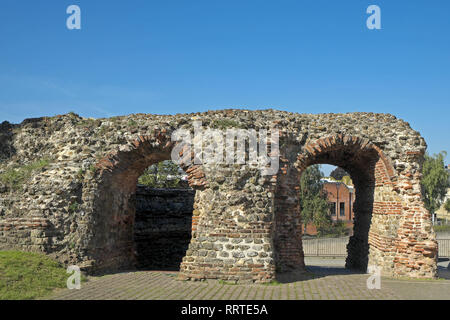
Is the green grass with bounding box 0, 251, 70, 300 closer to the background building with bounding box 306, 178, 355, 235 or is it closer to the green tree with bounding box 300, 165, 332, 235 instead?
the green tree with bounding box 300, 165, 332, 235

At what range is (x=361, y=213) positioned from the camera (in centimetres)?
1166

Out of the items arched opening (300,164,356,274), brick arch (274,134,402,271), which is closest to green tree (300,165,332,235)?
arched opening (300,164,356,274)

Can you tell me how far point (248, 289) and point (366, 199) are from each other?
18.0ft

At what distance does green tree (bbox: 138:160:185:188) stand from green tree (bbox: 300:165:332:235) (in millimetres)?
11338

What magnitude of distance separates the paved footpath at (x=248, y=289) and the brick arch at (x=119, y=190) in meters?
0.95

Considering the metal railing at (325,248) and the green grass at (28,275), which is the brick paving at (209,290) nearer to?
the green grass at (28,275)

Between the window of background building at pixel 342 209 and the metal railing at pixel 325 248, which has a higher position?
the window of background building at pixel 342 209

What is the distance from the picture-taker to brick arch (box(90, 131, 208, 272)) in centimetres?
940

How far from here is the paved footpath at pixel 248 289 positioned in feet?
22.9

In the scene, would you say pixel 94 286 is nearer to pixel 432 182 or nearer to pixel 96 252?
pixel 96 252

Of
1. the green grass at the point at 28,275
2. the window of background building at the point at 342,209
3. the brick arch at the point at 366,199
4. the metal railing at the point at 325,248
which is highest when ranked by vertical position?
the brick arch at the point at 366,199

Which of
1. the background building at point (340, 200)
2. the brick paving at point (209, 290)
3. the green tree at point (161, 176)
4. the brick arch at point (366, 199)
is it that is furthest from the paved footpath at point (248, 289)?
the background building at point (340, 200)

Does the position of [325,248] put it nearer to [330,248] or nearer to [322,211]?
[330,248]

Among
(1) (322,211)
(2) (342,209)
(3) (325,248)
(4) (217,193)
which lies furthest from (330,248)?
(2) (342,209)
